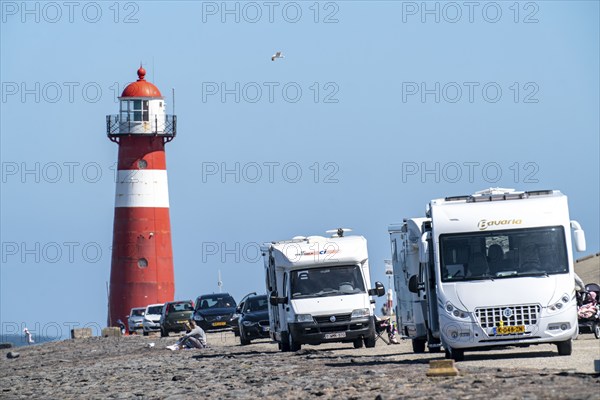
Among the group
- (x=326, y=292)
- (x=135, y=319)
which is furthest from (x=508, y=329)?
(x=135, y=319)

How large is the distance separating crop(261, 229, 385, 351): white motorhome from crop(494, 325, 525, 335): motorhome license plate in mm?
9474

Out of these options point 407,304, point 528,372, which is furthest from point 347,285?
point 528,372

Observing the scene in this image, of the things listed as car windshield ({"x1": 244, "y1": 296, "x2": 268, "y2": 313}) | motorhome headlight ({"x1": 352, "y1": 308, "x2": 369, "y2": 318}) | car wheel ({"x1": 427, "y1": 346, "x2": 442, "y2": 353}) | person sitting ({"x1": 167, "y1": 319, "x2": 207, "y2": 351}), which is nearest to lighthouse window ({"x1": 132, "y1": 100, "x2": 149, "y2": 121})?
car windshield ({"x1": 244, "y1": 296, "x2": 268, "y2": 313})

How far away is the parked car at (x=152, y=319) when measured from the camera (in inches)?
2532

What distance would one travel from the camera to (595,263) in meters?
66.1

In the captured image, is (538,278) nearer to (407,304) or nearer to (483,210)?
(483,210)

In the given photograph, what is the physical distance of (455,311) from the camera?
26.2 m

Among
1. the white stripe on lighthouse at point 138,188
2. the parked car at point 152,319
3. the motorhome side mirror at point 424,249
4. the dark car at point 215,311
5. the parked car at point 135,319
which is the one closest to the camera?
the motorhome side mirror at point 424,249

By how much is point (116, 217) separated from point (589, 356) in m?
45.8

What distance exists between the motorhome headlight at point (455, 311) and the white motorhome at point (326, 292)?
9045 millimetres

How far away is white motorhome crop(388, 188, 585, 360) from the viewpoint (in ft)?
85.4

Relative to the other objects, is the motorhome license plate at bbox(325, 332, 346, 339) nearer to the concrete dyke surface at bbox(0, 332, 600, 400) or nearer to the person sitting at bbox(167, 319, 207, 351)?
the concrete dyke surface at bbox(0, 332, 600, 400)

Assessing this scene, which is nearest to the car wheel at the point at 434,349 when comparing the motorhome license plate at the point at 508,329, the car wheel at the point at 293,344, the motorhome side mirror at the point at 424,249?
the motorhome side mirror at the point at 424,249

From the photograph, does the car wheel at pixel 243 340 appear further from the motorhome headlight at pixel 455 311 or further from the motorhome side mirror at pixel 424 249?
the motorhome headlight at pixel 455 311
